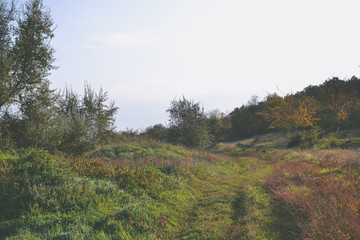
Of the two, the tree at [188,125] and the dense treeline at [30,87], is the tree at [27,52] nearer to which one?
the dense treeline at [30,87]

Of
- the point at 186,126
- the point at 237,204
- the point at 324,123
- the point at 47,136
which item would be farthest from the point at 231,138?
the point at 237,204

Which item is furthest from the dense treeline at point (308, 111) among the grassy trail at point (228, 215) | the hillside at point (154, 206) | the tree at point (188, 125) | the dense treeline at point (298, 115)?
the grassy trail at point (228, 215)

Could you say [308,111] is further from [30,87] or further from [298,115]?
[30,87]

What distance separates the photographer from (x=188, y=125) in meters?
28.5

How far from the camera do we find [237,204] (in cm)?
829

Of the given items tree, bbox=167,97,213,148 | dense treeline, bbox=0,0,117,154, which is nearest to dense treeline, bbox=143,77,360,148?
tree, bbox=167,97,213,148

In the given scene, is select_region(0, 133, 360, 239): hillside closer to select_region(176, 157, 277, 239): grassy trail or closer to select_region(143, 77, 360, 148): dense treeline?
select_region(176, 157, 277, 239): grassy trail

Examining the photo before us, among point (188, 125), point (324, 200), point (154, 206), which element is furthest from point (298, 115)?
point (154, 206)

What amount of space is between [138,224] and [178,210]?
81.4 inches

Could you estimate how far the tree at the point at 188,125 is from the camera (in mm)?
28328

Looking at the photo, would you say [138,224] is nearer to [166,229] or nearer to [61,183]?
[166,229]

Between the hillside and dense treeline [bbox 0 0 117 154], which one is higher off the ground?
dense treeline [bbox 0 0 117 154]

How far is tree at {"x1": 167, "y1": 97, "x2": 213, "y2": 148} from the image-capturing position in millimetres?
28328

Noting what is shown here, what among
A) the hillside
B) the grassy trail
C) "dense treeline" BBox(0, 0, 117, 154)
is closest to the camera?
the hillside
